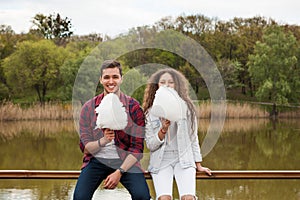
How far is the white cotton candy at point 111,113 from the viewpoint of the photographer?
2.68m

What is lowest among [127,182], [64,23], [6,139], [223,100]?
[6,139]

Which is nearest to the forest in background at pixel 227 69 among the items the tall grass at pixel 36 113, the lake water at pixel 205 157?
the tall grass at pixel 36 113

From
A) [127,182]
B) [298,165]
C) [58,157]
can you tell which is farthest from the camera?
[58,157]

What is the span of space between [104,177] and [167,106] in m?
0.57

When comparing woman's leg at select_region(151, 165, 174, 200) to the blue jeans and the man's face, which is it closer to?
Answer: the blue jeans

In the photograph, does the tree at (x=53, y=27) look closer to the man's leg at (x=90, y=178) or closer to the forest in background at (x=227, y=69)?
the forest in background at (x=227, y=69)

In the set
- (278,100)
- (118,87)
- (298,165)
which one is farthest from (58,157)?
(278,100)

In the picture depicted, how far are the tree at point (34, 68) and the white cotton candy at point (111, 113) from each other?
65.6 feet

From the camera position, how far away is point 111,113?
268 cm

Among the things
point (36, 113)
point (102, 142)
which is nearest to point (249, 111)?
point (36, 113)

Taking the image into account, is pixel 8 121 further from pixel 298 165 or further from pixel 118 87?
pixel 118 87

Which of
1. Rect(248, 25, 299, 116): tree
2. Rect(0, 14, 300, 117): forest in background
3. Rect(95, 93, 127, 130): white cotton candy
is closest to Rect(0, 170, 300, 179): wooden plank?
Rect(95, 93, 127, 130): white cotton candy

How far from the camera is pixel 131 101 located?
2.96 m

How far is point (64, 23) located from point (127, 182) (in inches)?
1220
